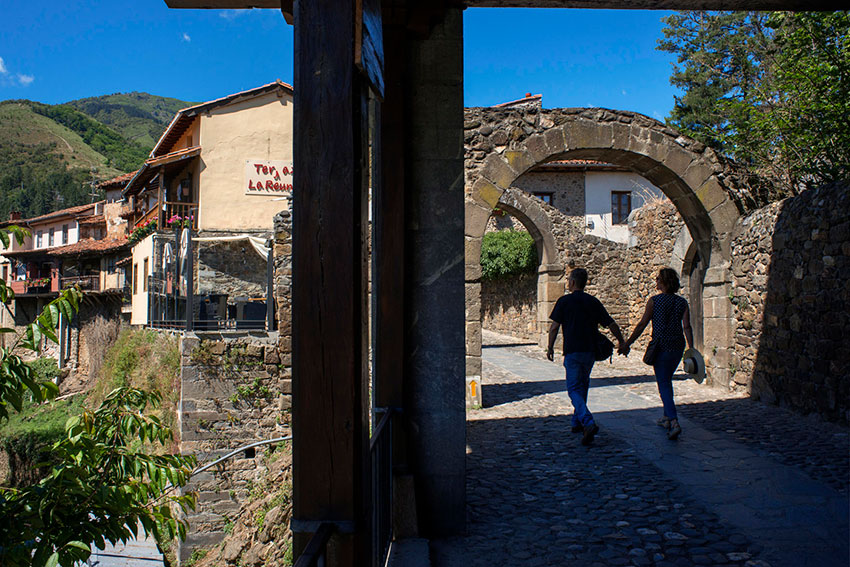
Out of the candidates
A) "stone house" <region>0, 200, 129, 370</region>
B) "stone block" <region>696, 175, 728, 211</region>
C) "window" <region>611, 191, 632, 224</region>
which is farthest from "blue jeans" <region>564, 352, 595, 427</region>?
"stone house" <region>0, 200, 129, 370</region>

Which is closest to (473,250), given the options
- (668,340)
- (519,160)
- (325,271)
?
(519,160)

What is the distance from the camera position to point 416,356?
3.77m

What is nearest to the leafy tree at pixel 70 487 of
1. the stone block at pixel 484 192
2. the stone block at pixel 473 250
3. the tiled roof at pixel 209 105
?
the stone block at pixel 473 250

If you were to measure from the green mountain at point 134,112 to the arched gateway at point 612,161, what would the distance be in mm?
95754

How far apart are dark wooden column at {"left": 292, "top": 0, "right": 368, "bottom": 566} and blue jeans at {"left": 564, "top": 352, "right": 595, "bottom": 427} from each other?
14.3ft

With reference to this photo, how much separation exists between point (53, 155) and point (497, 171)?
82860 millimetres

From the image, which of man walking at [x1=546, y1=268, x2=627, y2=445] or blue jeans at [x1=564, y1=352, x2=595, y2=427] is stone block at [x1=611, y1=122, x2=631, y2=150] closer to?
man walking at [x1=546, y1=268, x2=627, y2=445]

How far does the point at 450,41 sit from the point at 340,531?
3120 mm

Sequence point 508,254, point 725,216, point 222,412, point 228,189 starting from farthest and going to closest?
point 508,254 → point 228,189 → point 222,412 → point 725,216

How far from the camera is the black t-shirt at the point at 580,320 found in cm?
570

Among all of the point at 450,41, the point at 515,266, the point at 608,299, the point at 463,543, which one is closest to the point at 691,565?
the point at 463,543

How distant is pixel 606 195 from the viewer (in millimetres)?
27031

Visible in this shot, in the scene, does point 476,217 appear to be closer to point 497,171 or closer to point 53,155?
point 497,171

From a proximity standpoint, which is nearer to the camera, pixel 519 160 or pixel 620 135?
pixel 519 160
